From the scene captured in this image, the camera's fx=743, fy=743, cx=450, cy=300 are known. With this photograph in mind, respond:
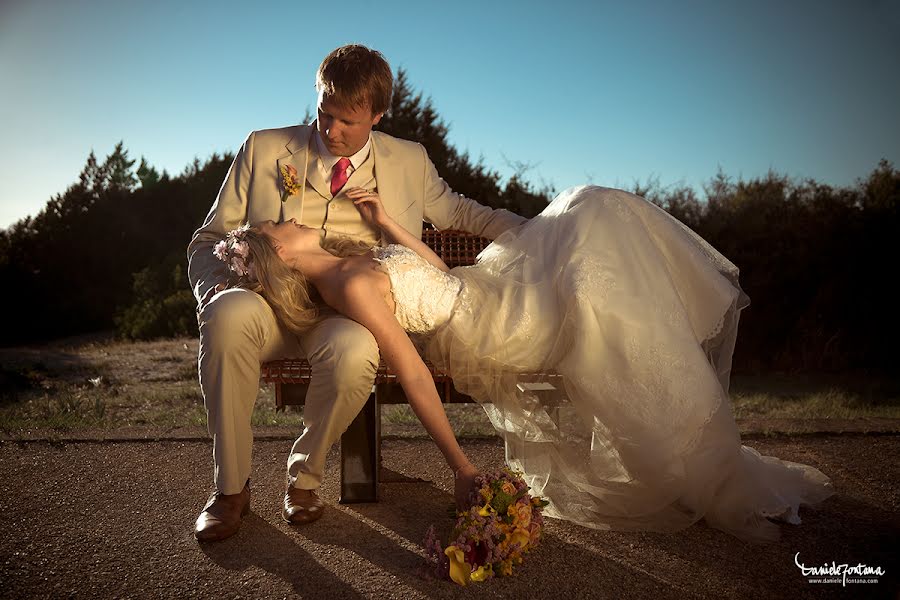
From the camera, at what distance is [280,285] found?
2.93 m

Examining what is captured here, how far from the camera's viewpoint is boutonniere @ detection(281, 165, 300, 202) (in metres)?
3.41

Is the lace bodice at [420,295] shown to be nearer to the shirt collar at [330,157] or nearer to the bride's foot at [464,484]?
the bride's foot at [464,484]

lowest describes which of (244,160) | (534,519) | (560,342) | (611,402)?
(534,519)

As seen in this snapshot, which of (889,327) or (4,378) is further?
(889,327)

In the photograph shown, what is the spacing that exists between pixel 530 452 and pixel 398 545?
0.65 m

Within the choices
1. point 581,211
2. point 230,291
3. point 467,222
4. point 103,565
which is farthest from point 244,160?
point 103,565

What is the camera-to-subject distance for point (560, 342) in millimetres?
2795

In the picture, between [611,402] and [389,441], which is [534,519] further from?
[389,441]

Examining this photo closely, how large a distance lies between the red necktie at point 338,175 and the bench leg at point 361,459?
1.07 meters

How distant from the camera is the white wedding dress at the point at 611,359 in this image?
262 centimetres

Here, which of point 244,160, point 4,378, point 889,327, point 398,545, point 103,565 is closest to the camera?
point 103,565

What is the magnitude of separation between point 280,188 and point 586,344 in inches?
65.8
